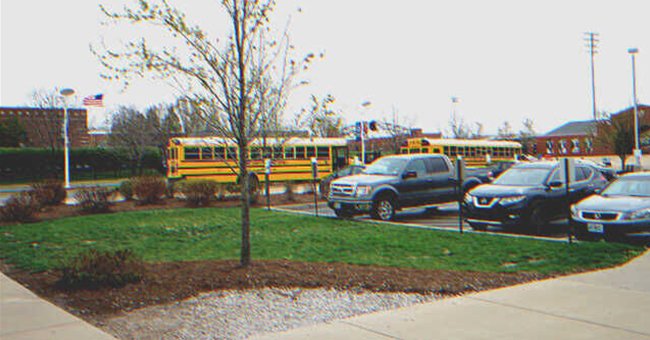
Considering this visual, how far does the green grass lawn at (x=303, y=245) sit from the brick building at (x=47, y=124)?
32.5 m

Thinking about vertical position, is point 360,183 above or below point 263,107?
below

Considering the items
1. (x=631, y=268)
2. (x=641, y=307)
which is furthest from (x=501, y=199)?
(x=641, y=307)

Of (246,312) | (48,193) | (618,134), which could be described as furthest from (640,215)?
(618,134)

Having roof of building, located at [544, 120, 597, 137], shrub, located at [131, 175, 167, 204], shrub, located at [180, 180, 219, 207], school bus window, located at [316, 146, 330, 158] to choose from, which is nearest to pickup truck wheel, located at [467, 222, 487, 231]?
shrub, located at [180, 180, 219, 207]

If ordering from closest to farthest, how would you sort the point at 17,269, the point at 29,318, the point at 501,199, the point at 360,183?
1. the point at 29,318
2. the point at 17,269
3. the point at 501,199
4. the point at 360,183

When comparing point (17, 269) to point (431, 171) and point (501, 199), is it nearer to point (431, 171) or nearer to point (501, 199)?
point (501, 199)

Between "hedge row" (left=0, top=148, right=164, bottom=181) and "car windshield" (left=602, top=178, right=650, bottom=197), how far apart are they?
125 ft

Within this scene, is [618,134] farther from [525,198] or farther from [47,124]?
[47,124]

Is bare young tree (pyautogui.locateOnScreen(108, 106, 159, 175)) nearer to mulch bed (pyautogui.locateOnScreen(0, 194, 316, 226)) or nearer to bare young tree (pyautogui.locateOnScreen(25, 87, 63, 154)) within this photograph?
bare young tree (pyautogui.locateOnScreen(25, 87, 63, 154))

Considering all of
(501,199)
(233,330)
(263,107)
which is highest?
(263,107)

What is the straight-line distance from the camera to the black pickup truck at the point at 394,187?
15.4 m

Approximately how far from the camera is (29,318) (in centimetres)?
615

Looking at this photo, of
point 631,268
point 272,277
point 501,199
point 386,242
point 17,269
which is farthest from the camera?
point 501,199

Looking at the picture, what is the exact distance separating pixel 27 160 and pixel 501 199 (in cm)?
3889
